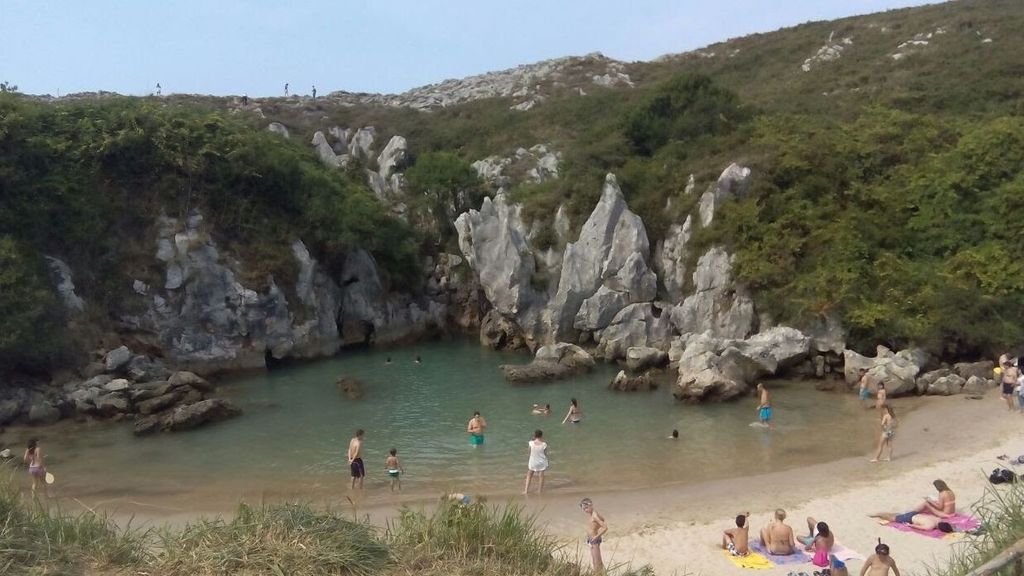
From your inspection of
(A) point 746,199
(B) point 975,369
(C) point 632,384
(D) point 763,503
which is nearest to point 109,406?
(C) point 632,384

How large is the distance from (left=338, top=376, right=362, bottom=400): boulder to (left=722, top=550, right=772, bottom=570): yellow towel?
16.4 m

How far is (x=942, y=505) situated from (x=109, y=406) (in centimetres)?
2312

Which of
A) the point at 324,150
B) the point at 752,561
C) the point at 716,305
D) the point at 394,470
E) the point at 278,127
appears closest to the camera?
the point at 752,561

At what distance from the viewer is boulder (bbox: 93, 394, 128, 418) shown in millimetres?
22688

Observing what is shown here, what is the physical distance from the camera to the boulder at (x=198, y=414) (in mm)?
20969

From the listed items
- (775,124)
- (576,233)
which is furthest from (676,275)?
(775,124)

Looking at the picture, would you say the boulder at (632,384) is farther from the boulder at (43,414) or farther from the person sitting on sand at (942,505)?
the boulder at (43,414)

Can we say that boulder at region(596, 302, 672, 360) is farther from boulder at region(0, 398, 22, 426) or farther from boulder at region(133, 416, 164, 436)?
boulder at region(0, 398, 22, 426)

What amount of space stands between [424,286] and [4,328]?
2176 cm

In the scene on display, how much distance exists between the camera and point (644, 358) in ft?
88.9

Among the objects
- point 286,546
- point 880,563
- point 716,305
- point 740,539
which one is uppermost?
point 286,546

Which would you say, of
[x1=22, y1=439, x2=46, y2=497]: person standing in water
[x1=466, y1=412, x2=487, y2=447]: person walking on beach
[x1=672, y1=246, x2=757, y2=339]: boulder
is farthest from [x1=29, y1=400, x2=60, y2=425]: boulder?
[x1=672, y1=246, x2=757, y2=339]: boulder

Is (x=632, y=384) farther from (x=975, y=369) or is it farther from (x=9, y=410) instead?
(x=9, y=410)

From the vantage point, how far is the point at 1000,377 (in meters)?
20.2
